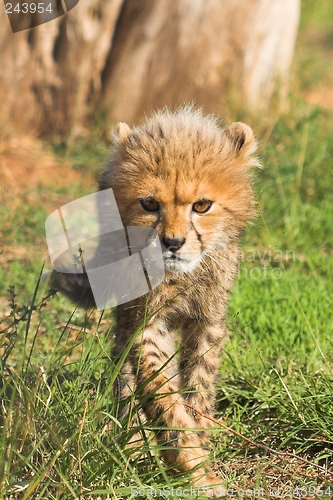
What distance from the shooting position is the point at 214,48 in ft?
21.7

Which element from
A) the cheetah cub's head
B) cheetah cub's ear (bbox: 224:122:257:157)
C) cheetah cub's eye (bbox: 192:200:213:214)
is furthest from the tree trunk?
cheetah cub's eye (bbox: 192:200:213:214)

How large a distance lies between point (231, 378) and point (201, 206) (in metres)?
1.05

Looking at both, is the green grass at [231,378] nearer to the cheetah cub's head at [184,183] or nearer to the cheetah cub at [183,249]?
the cheetah cub at [183,249]

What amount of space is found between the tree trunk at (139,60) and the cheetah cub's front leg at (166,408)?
12.8 feet

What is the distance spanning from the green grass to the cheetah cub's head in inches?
9.4

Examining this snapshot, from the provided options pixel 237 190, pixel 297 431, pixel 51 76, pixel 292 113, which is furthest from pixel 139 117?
pixel 297 431

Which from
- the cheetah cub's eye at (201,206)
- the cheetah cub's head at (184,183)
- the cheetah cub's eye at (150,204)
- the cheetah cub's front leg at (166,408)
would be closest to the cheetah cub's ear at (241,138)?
the cheetah cub's head at (184,183)

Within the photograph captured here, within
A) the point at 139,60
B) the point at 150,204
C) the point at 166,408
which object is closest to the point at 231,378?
the point at 166,408

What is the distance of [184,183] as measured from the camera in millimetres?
2820

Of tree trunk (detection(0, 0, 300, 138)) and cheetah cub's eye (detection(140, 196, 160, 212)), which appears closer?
cheetah cub's eye (detection(140, 196, 160, 212))

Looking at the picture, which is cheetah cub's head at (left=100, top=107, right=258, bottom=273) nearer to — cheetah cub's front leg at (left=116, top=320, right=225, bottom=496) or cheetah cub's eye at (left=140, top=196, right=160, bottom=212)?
cheetah cub's eye at (left=140, top=196, right=160, bottom=212)

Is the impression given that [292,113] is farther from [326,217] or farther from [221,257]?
[221,257]

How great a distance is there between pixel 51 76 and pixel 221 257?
4348 mm

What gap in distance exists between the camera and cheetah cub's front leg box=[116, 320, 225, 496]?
2697mm
